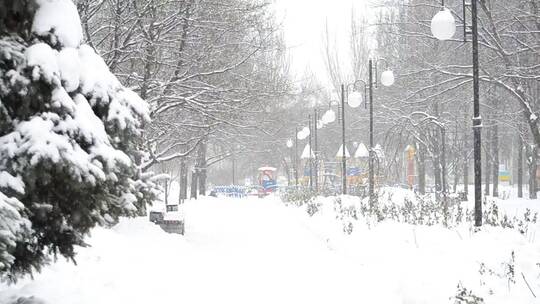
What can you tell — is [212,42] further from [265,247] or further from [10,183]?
[10,183]

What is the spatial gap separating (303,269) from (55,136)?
544cm

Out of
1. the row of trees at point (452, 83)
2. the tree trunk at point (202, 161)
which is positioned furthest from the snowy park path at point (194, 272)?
the tree trunk at point (202, 161)

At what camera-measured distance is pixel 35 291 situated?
4734 millimetres

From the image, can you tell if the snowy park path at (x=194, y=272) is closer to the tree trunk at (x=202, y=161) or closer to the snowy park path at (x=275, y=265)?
the snowy park path at (x=275, y=265)

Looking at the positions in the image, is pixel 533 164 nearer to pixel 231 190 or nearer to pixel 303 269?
pixel 303 269

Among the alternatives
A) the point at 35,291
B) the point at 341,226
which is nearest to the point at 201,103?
the point at 341,226

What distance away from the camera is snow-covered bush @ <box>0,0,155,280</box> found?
3.23 meters

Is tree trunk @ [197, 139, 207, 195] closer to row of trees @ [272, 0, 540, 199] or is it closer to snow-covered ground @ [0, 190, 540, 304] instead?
row of trees @ [272, 0, 540, 199]

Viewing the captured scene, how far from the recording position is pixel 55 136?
10.8 ft

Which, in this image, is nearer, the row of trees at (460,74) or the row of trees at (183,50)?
the row of trees at (183,50)

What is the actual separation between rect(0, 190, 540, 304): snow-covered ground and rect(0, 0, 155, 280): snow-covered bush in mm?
1349

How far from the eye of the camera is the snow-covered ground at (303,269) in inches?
212

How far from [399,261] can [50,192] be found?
17.2ft

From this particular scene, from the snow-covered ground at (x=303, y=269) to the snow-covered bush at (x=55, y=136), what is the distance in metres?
1.35
